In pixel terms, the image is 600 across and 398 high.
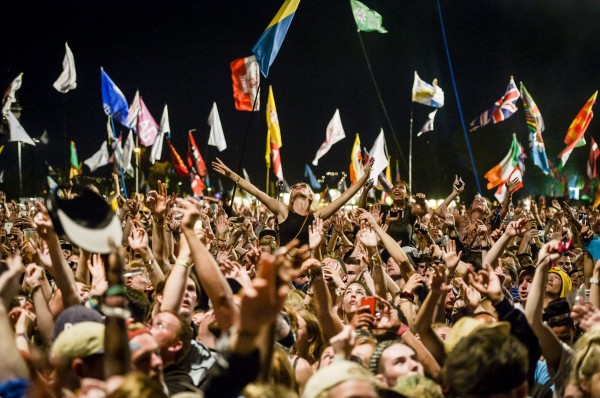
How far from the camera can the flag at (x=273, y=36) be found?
11.2 m

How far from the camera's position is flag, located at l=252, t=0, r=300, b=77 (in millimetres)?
11188

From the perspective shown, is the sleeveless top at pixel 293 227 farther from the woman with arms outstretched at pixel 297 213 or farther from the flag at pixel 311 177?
the flag at pixel 311 177

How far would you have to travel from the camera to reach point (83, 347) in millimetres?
3330

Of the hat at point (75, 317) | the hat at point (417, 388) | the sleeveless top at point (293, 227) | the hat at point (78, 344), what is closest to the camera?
the hat at point (78, 344)

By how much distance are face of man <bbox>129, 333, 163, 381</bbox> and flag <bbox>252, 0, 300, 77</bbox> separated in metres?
8.12

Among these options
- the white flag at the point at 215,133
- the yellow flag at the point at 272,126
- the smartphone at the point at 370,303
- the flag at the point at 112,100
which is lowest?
the white flag at the point at 215,133

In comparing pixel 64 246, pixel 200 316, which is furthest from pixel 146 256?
pixel 64 246

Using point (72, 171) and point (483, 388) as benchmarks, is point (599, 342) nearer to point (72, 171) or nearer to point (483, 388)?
point (483, 388)

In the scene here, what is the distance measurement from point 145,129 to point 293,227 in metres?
15.8

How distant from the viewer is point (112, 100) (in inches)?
770

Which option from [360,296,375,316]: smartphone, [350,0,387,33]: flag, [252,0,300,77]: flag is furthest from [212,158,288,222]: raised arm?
[350,0,387,33]: flag

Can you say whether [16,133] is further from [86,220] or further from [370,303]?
[86,220]

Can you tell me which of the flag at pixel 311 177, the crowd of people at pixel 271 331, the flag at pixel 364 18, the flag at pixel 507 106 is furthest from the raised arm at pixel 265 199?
the flag at pixel 311 177

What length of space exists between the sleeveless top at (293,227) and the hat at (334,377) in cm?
439
